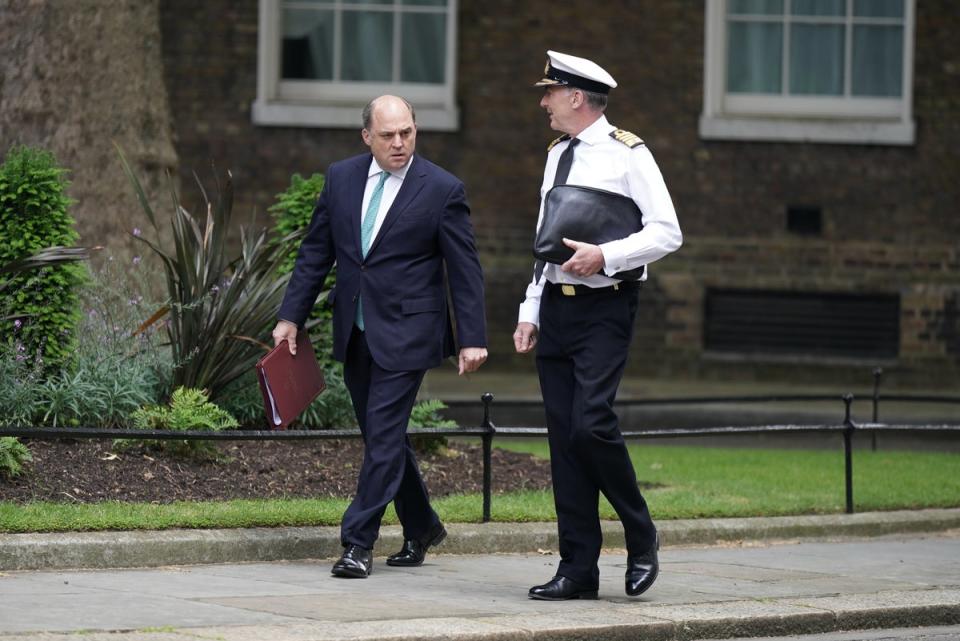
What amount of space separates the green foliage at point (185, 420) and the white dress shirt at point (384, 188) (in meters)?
1.80

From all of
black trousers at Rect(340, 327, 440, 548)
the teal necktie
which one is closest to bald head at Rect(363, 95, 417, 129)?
the teal necktie

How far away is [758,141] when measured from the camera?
17547 millimetres

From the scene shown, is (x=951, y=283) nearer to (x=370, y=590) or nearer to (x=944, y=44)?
(x=944, y=44)

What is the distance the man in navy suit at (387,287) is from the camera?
7.08 metres

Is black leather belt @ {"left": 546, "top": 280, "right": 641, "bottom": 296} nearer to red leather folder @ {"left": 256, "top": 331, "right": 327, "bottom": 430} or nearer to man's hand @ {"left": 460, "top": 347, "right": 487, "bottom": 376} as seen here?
man's hand @ {"left": 460, "top": 347, "right": 487, "bottom": 376}

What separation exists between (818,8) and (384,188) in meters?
11.6

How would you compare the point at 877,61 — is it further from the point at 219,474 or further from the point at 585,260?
the point at 585,260

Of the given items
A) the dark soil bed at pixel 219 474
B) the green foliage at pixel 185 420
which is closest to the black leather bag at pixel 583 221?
the dark soil bed at pixel 219 474

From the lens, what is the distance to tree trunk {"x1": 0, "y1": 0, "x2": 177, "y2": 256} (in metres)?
10.8

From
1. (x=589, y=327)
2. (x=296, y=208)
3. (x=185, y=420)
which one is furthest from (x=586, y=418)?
(x=296, y=208)

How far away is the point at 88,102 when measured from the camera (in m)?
10.9

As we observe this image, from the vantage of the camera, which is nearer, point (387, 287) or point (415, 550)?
point (387, 287)

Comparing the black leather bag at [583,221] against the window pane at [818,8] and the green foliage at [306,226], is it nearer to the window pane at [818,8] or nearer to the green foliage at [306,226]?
the green foliage at [306,226]

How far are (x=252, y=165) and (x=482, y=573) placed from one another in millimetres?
10990
